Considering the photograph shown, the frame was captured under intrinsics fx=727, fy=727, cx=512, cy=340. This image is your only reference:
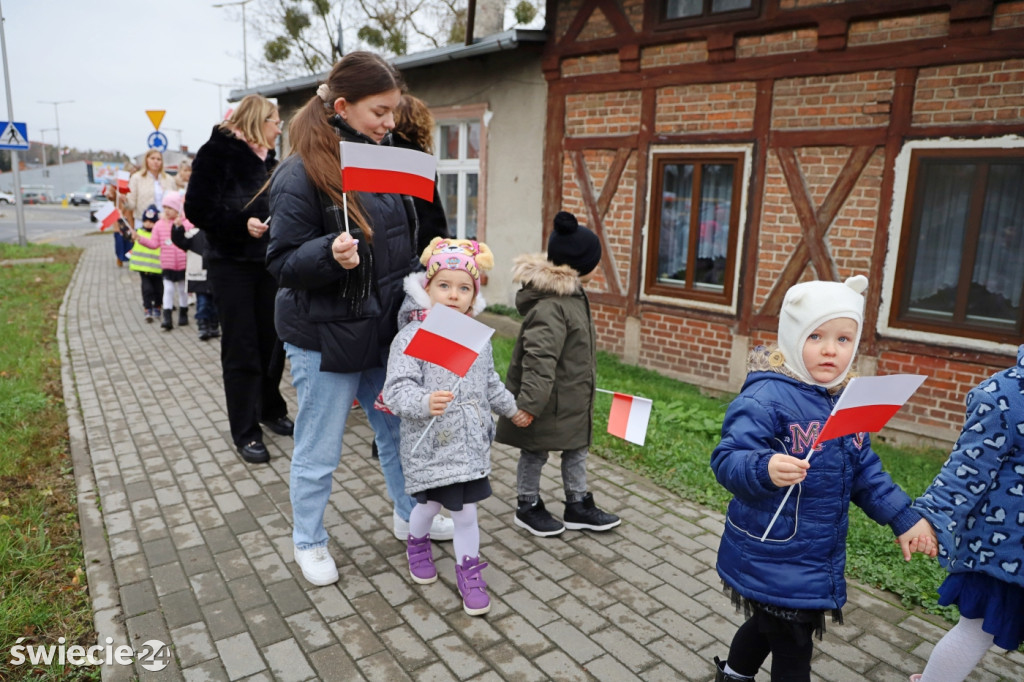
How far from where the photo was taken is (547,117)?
8.84 m

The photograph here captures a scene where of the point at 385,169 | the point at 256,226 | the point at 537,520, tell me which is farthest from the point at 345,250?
the point at 256,226

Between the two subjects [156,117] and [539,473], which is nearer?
[539,473]

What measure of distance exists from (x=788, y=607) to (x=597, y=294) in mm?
6411

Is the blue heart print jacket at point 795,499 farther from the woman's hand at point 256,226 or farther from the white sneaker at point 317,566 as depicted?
the woman's hand at point 256,226

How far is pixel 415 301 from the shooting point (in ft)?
10.3

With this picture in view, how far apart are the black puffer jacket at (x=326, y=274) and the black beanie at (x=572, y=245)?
782 mm

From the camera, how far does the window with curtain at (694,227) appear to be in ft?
24.2

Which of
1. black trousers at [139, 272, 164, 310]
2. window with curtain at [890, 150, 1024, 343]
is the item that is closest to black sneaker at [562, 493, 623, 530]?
window with curtain at [890, 150, 1024, 343]

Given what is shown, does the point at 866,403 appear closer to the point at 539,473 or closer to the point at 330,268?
the point at 330,268

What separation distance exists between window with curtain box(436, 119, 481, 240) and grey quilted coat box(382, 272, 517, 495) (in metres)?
7.44

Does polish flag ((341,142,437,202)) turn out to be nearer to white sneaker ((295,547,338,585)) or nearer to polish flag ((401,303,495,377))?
polish flag ((401,303,495,377))

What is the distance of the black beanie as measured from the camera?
12.0ft

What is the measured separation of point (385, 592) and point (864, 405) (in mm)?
2175

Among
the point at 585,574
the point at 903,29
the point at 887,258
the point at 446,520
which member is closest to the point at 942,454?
the point at 887,258
